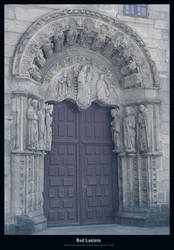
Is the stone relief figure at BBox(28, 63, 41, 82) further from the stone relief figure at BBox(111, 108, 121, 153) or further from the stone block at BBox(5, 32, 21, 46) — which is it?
the stone relief figure at BBox(111, 108, 121, 153)

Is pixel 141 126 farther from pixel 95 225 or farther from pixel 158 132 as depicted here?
pixel 95 225

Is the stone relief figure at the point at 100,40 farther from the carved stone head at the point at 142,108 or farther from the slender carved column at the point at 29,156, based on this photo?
the slender carved column at the point at 29,156

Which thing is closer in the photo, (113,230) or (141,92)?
(113,230)

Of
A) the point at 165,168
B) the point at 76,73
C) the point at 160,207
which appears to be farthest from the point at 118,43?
the point at 160,207

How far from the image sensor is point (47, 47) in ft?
26.7

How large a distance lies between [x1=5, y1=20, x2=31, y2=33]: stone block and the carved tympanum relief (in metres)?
1.58

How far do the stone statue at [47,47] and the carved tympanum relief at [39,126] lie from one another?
1.24 m

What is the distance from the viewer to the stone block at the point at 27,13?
775 cm

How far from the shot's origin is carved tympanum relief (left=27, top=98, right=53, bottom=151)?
7410 millimetres

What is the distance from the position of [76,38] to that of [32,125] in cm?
266

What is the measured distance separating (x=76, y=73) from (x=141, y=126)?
82.6 inches

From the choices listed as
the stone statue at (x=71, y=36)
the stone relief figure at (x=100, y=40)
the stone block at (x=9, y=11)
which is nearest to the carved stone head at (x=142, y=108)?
the stone relief figure at (x=100, y=40)

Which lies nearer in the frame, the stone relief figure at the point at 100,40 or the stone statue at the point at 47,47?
the stone statue at the point at 47,47

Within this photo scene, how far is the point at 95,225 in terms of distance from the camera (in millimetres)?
8531
